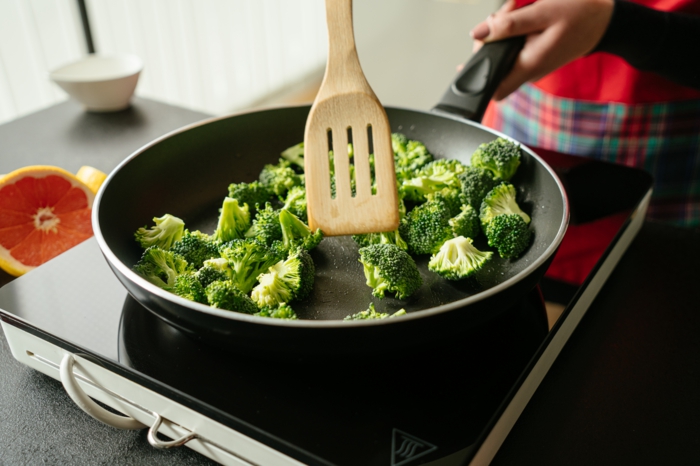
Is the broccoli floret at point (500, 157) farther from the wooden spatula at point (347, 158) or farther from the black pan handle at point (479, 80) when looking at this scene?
the wooden spatula at point (347, 158)

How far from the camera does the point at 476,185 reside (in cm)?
114

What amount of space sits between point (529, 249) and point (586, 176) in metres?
0.36

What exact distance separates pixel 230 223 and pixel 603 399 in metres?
0.69

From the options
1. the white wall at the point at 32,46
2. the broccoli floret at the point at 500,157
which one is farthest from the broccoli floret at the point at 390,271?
the white wall at the point at 32,46

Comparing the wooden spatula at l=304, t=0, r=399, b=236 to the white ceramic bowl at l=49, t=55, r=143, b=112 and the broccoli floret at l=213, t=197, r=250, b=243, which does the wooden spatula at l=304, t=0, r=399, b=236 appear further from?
the white ceramic bowl at l=49, t=55, r=143, b=112

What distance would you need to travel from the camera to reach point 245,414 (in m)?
0.70

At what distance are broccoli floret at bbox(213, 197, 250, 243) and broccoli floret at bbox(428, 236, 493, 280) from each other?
1.20ft

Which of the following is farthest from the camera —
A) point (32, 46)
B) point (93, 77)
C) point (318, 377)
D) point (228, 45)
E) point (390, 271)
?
point (228, 45)

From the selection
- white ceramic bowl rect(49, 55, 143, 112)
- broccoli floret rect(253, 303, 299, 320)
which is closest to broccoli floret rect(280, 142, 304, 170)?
broccoli floret rect(253, 303, 299, 320)

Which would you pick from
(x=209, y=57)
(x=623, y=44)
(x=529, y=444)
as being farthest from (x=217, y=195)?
(x=209, y=57)

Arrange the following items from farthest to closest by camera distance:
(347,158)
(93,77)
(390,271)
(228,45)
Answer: (228,45), (93,77), (347,158), (390,271)

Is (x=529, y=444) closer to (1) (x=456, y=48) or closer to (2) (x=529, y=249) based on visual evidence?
(2) (x=529, y=249)

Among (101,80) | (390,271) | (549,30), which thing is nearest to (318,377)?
(390,271)

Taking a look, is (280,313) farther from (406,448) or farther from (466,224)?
(466,224)
